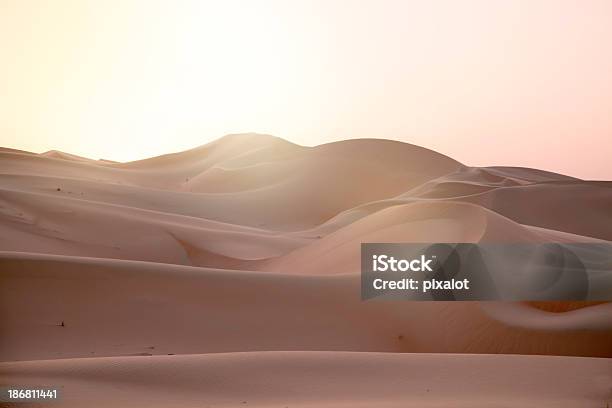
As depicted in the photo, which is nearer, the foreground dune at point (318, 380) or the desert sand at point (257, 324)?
the foreground dune at point (318, 380)

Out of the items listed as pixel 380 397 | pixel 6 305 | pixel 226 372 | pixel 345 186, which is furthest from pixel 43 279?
pixel 345 186

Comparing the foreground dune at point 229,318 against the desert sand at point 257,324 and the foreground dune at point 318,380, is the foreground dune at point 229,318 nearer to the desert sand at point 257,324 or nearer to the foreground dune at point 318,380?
the desert sand at point 257,324

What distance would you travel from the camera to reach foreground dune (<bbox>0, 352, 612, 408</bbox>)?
13.0ft

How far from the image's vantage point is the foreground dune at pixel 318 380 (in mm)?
3977

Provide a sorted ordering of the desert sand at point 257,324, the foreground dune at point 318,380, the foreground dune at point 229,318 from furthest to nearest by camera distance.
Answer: the foreground dune at point 229,318 < the desert sand at point 257,324 < the foreground dune at point 318,380

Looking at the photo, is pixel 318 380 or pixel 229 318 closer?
pixel 318 380

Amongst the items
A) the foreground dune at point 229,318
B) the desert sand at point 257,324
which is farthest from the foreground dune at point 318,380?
the foreground dune at point 229,318

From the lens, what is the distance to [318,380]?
442cm

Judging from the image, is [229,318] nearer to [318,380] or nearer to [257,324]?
[257,324]

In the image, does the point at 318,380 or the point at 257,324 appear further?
the point at 257,324

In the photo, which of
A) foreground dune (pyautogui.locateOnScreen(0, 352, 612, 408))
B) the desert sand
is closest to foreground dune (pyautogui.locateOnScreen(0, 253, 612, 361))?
the desert sand

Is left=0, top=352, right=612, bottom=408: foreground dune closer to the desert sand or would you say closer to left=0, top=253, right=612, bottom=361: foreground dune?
the desert sand

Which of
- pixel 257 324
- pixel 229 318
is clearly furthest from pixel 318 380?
pixel 229 318

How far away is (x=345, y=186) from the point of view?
23.5 metres
